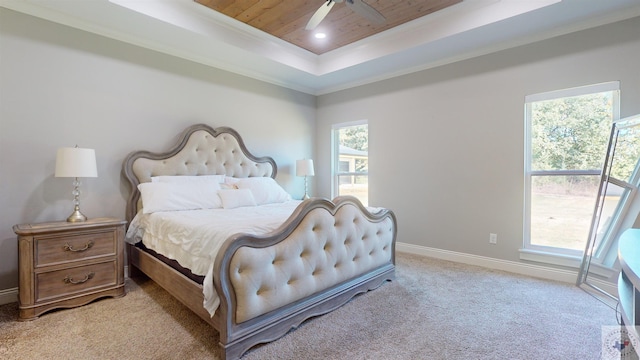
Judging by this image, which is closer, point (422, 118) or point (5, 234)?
point (5, 234)

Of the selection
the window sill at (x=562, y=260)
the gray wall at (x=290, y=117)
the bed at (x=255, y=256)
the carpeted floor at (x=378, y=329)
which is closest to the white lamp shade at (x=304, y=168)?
the gray wall at (x=290, y=117)

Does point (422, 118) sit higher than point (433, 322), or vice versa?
point (422, 118)

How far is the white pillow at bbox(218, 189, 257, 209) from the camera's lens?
10.8 feet

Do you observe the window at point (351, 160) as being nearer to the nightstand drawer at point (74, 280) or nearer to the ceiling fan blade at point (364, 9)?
the ceiling fan blade at point (364, 9)

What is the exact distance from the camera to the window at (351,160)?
4.74 m

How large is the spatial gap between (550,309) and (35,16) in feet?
16.7

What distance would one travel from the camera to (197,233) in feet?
6.84

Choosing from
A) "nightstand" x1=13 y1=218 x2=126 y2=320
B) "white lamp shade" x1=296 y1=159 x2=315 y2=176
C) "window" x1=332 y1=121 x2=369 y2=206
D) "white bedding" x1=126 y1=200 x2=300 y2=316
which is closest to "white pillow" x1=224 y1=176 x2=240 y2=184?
"white bedding" x1=126 y1=200 x2=300 y2=316

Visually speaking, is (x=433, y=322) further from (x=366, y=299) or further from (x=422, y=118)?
(x=422, y=118)

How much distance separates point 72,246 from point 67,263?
0.14 m

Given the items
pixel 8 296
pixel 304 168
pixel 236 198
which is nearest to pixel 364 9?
pixel 236 198

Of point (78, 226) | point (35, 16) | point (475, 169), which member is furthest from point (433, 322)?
point (35, 16)

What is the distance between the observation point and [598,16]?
2791 mm

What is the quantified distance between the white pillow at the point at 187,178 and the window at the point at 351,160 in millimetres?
2084
